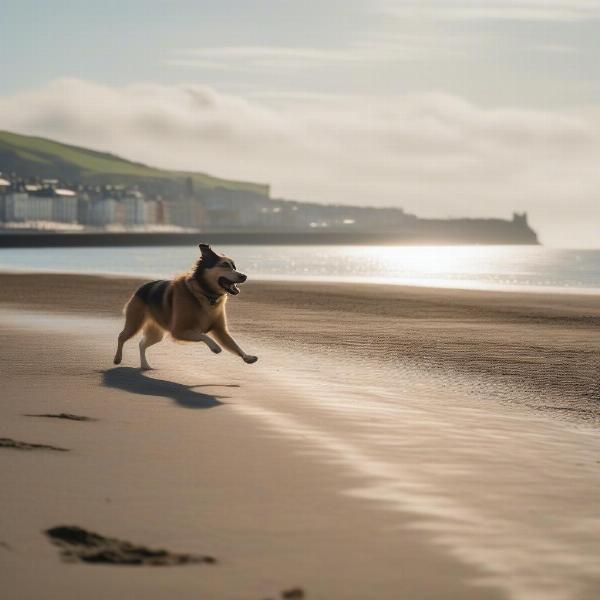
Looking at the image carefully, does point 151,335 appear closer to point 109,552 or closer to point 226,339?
point 226,339

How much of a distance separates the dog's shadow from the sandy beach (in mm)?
42

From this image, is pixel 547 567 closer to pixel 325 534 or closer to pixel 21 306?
pixel 325 534

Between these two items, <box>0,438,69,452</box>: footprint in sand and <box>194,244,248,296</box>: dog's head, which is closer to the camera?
<box>0,438,69,452</box>: footprint in sand

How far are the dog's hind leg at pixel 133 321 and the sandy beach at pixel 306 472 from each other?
324mm

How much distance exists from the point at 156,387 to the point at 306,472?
16.5 ft

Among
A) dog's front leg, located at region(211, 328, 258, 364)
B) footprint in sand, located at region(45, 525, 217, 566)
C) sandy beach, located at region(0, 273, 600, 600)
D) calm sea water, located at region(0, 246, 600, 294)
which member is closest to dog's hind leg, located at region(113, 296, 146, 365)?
sandy beach, located at region(0, 273, 600, 600)

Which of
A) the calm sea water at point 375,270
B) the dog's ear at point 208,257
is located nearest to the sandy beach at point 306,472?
the dog's ear at point 208,257

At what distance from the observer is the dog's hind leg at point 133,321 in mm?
15078

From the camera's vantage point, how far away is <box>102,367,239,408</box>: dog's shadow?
11.6 metres

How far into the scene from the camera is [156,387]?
502 inches

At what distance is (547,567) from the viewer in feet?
18.7

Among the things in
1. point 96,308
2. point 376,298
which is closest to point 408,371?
point 96,308

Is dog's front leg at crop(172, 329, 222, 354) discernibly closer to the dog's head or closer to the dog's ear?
the dog's head

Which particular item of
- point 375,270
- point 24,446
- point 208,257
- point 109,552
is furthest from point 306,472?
point 375,270
